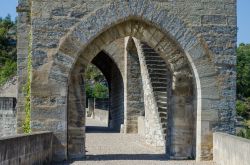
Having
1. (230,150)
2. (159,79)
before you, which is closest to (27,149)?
(230,150)

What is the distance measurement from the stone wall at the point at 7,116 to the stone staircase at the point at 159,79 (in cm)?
443

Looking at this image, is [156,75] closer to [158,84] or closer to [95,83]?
[158,84]

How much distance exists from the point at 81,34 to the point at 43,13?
78 centimetres

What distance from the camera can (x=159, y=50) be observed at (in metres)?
11.2

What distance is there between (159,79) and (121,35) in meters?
6.14

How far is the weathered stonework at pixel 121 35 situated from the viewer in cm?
1045

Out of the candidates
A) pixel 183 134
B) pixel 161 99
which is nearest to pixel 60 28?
pixel 183 134

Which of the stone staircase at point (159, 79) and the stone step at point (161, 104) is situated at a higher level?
the stone staircase at point (159, 79)

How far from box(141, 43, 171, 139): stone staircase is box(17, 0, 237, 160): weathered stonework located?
3702 mm

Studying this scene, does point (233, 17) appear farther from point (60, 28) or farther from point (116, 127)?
point (116, 127)

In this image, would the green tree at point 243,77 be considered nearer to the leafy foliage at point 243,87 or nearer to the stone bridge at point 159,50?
the leafy foliage at point 243,87

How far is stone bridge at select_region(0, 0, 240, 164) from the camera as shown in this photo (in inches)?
411

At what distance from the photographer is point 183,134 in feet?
37.0

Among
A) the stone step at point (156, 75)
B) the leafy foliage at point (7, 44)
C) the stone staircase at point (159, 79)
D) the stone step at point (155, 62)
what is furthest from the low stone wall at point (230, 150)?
the leafy foliage at point (7, 44)
